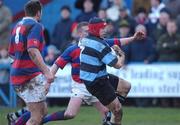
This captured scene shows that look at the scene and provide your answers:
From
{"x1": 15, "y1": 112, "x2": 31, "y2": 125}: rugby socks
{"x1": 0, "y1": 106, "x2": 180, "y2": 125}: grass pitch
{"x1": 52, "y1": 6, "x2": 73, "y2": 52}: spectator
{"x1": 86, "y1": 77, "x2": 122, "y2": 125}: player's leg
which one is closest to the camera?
{"x1": 86, "y1": 77, "x2": 122, "y2": 125}: player's leg

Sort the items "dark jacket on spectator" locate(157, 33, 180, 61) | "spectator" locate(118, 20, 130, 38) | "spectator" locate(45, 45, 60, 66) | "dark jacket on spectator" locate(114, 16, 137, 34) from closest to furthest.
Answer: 1. "dark jacket on spectator" locate(157, 33, 180, 61)
2. "spectator" locate(118, 20, 130, 38)
3. "spectator" locate(45, 45, 60, 66)
4. "dark jacket on spectator" locate(114, 16, 137, 34)

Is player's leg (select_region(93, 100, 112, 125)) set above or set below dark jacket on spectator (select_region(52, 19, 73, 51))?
below

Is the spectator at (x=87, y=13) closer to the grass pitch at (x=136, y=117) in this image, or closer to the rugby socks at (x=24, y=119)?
the grass pitch at (x=136, y=117)

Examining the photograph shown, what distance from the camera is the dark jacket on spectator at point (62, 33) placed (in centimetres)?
1820

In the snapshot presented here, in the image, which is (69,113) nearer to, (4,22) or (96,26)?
(96,26)

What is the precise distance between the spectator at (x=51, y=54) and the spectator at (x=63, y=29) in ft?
1.22

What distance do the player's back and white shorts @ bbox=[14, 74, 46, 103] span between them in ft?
0.21

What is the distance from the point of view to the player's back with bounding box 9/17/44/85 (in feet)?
34.2

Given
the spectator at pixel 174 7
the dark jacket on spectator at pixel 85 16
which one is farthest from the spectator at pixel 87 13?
the spectator at pixel 174 7

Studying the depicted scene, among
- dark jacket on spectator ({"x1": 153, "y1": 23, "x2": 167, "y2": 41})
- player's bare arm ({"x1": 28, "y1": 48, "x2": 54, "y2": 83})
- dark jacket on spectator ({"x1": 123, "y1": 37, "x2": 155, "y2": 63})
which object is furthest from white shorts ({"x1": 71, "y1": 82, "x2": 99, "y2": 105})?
dark jacket on spectator ({"x1": 153, "y1": 23, "x2": 167, "y2": 41})

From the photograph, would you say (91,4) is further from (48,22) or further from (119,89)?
(119,89)

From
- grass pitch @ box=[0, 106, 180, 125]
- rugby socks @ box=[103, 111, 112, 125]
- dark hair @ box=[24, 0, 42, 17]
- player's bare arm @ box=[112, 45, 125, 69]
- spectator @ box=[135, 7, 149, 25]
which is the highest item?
dark hair @ box=[24, 0, 42, 17]

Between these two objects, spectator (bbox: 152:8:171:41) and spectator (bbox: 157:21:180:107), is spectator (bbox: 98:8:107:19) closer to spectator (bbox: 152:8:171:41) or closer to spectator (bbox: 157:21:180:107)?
spectator (bbox: 152:8:171:41)

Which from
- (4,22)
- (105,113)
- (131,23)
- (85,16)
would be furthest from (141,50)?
(105,113)
